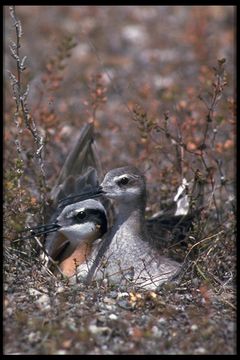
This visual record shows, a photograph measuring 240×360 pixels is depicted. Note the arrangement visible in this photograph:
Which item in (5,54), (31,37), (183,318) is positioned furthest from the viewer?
(31,37)

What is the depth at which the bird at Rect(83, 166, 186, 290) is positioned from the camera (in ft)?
17.3

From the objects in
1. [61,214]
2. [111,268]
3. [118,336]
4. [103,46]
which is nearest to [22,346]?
[118,336]

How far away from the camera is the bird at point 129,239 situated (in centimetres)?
528

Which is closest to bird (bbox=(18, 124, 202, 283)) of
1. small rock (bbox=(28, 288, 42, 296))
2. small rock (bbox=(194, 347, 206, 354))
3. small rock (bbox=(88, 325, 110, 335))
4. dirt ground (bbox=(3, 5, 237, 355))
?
dirt ground (bbox=(3, 5, 237, 355))

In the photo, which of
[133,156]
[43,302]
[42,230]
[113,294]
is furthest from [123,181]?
[133,156]

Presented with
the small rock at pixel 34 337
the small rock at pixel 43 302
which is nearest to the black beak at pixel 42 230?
the small rock at pixel 43 302

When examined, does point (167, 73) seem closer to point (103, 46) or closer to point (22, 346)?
point (103, 46)

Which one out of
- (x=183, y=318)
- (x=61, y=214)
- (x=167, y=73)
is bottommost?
(x=183, y=318)

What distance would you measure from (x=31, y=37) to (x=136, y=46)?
1.38 metres

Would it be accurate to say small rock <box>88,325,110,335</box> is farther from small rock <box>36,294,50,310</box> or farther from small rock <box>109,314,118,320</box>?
small rock <box>36,294,50,310</box>

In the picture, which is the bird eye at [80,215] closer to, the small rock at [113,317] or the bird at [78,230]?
the bird at [78,230]

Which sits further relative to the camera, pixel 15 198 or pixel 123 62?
pixel 123 62

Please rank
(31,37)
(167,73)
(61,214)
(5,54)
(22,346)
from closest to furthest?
1. (22,346)
2. (61,214)
3. (5,54)
4. (167,73)
5. (31,37)

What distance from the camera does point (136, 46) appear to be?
34.4 ft
